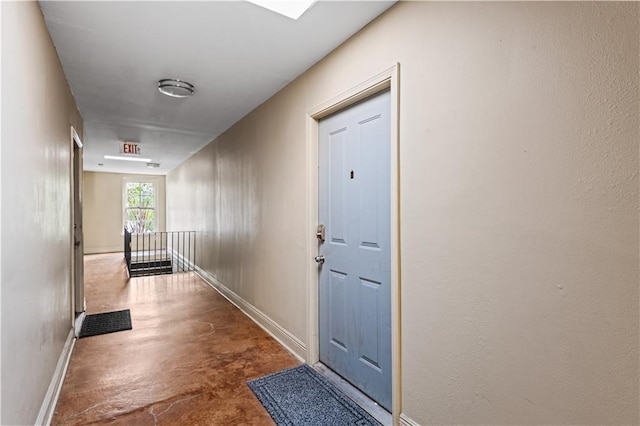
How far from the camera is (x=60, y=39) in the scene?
2150mm

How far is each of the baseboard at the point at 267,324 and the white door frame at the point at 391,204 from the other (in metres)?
0.18

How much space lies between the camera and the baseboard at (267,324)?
110 inches

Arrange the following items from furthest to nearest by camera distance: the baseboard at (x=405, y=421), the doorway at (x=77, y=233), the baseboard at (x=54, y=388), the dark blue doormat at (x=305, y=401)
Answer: the doorway at (x=77, y=233) < the dark blue doormat at (x=305, y=401) < the baseboard at (x=54, y=388) < the baseboard at (x=405, y=421)

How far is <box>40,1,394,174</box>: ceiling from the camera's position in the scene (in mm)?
1872

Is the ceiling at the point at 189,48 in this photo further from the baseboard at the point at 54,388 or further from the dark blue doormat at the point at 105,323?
the dark blue doormat at the point at 105,323

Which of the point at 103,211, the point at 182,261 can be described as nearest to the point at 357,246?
the point at 182,261

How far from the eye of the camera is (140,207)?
384 inches

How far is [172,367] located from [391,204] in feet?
7.16

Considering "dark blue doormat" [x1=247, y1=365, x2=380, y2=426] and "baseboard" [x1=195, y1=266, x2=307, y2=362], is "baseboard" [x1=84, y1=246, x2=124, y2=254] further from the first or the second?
"dark blue doormat" [x1=247, y1=365, x2=380, y2=426]

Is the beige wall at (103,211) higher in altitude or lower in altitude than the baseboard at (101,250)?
higher

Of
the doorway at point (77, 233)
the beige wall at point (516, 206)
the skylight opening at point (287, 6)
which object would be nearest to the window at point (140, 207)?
the doorway at point (77, 233)

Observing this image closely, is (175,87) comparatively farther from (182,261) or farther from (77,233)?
(182,261)

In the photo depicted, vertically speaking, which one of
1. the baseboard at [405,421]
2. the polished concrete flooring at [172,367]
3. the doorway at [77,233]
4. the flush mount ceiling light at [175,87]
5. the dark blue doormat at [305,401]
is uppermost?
the flush mount ceiling light at [175,87]

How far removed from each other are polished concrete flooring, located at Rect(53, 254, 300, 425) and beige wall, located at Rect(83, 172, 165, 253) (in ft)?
19.1
